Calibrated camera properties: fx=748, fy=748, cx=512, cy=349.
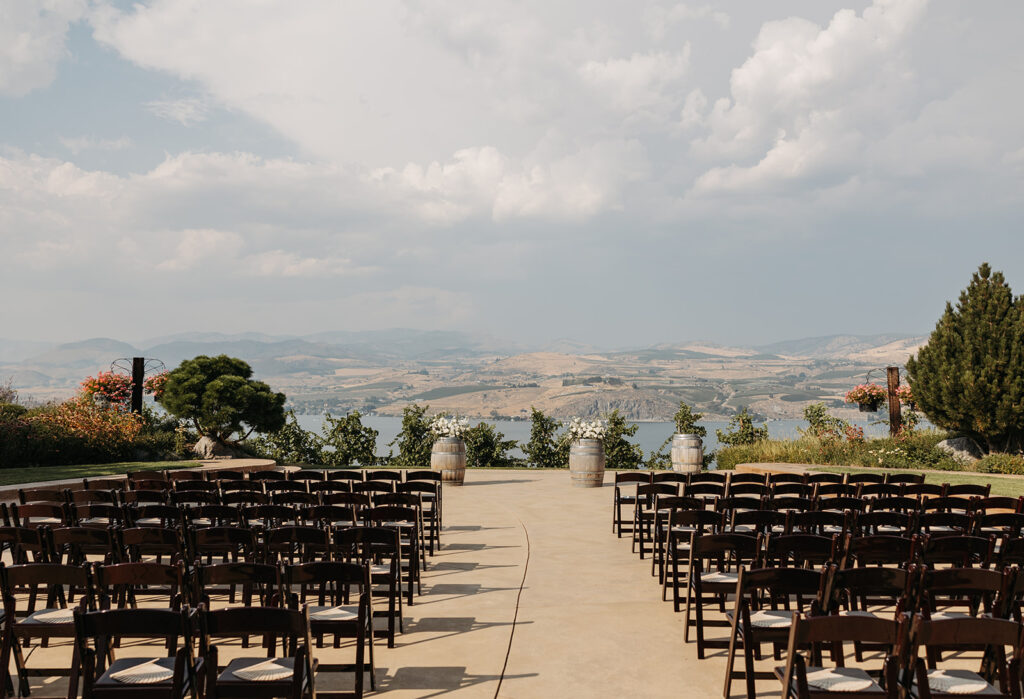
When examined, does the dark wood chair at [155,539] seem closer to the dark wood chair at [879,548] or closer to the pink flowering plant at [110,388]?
the dark wood chair at [879,548]

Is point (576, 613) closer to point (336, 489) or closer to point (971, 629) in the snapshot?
point (971, 629)

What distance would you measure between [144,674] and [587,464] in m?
13.6

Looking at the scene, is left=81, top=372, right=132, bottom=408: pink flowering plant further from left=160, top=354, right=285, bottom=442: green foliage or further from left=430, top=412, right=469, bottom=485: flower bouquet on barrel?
left=430, top=412, right=469, bottom=485: flower bouquet on barrel

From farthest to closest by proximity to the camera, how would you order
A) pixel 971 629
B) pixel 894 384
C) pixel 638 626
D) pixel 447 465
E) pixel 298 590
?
pixel 894 384 < pixel 447 465 < pixel 298 590 < pixel 638 626 < pixel 971 629

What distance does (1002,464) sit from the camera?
18.7 metres

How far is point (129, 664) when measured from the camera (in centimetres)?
451

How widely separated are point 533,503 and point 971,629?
11321mm

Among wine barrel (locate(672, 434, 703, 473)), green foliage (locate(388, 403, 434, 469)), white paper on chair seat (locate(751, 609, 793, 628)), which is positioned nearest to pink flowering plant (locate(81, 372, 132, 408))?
green foliage (locate(388, 403, 434, 469))

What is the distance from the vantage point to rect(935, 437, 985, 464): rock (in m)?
20.7

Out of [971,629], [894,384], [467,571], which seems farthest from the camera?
[894,384]

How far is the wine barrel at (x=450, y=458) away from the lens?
17.7m

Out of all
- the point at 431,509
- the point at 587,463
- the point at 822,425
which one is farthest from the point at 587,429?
the point at 822,425

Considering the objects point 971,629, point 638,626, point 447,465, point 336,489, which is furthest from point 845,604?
point 447,465

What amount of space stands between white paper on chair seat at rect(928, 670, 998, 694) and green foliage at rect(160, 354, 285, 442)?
21267 millimetres
